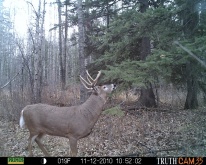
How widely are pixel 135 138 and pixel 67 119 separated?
3013 mm

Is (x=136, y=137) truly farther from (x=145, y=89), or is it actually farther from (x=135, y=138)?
(x=145, y=89)

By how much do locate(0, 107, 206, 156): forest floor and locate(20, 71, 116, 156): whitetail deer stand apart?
119 centimetres

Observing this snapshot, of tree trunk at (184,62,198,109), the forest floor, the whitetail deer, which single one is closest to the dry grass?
the forest floor

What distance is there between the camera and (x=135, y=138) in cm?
856

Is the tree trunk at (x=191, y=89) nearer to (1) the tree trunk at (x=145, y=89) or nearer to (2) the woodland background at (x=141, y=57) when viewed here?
(2) the woodland background at (x=141, y=57)

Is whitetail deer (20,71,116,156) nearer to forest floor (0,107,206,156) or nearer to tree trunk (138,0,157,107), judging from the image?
forest floor (0,107,206,156)

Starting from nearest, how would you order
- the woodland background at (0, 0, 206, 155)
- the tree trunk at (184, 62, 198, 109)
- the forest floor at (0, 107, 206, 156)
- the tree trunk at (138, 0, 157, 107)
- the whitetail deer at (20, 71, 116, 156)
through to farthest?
the whitetail deer at (20, 71, 116, 156) → the forest floor at (0, 107, 206, 156) → the woodland background at (0, 0, 206, 155) → the tree trunk at (184, 62, 198, 109) → the tree trunk at (138, 0, 157, 107)

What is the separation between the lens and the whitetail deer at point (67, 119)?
6.37m

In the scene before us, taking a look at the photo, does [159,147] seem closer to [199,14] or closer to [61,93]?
[199,14]

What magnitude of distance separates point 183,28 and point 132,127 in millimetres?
4160

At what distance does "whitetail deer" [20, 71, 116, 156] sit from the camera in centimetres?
637

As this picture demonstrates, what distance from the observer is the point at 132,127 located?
9.83 meters

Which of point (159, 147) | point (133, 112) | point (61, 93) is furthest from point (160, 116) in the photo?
point (61, 93)

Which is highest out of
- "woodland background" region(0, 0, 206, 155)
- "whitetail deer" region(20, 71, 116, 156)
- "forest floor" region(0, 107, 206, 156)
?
"woodland background" region(0, 0, 206, 155)
